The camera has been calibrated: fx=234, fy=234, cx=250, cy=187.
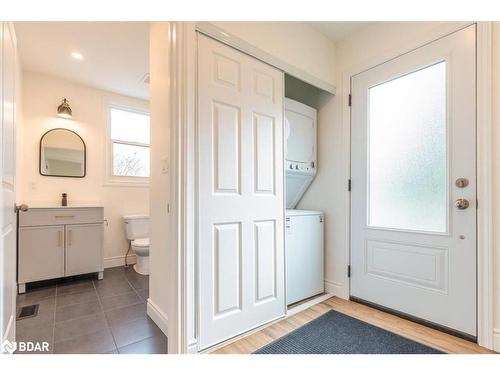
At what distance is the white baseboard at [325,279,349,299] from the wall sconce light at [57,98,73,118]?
3.53 metres

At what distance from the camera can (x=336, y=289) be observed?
2.22 meters

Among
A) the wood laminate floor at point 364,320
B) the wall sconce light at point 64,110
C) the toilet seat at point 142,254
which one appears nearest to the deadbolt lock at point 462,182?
the wood laminate floor at point 364,320

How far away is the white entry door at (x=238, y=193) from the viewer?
1.42 metres

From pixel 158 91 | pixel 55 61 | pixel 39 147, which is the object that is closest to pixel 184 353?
pixel 158 91

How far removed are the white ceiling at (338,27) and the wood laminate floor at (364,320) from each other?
8.01 feet

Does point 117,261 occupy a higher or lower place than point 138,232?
lower

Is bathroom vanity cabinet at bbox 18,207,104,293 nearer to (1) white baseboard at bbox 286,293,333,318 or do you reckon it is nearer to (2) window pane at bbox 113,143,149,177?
(2) window pane at bbox 113,143,149,177

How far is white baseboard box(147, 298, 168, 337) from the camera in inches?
64.8

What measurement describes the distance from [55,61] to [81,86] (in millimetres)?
495

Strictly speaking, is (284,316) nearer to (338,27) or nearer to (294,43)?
(294,43)

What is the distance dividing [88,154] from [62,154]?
0.27 meters

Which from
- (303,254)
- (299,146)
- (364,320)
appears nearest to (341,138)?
(299,146)

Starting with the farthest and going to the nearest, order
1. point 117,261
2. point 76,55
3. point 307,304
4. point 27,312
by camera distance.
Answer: point 117,261 < point 76,55 < point 307,304 < point 27,312

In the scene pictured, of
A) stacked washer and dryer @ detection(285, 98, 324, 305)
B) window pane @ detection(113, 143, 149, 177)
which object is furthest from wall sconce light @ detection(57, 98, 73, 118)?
stacked washer and dryer @ detection(285, 98, 324, 305)
